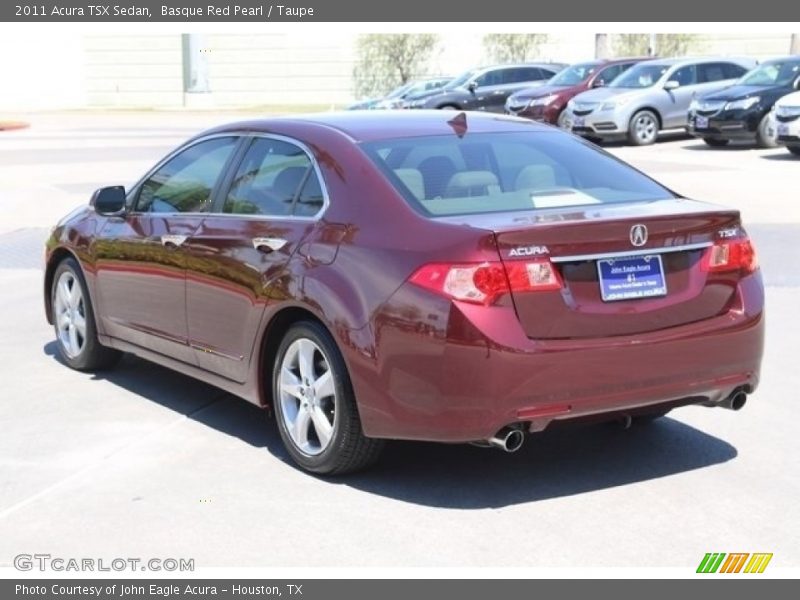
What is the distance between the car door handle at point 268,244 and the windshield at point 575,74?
81.1ft

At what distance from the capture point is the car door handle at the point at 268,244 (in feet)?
19.7

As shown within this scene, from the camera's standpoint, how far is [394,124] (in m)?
6.44

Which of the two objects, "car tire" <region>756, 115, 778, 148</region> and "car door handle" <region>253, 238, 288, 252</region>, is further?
"car tire" <region>756, 115, 778, 148</region>

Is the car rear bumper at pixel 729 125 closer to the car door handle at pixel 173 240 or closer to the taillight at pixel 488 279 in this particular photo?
the car door handle at pixel 173 240

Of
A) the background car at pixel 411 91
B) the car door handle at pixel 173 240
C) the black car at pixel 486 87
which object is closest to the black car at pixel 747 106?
the black car at pixel 486 87

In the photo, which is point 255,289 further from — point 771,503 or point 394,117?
point 771,503

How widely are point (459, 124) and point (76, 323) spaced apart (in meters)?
2.95

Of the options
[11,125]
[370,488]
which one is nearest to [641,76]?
[11,125]

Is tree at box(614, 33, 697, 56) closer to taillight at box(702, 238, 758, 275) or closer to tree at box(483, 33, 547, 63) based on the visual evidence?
tree at box(483, 33, 547, 63)

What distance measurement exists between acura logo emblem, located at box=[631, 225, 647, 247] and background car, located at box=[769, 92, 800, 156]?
1750 centimetres

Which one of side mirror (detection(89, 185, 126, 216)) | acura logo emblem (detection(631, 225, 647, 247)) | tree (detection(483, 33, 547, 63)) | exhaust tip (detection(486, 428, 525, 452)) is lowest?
tree (detection(483, 33, 547, 63))

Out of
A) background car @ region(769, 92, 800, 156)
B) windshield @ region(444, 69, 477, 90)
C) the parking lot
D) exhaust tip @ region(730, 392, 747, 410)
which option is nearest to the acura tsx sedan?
exhaust tip @ region(730, 392, 747, 410)

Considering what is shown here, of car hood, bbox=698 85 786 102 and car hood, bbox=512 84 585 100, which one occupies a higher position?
car hood, bbox=698 85 786 102

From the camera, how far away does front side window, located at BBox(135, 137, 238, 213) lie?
6.86m
